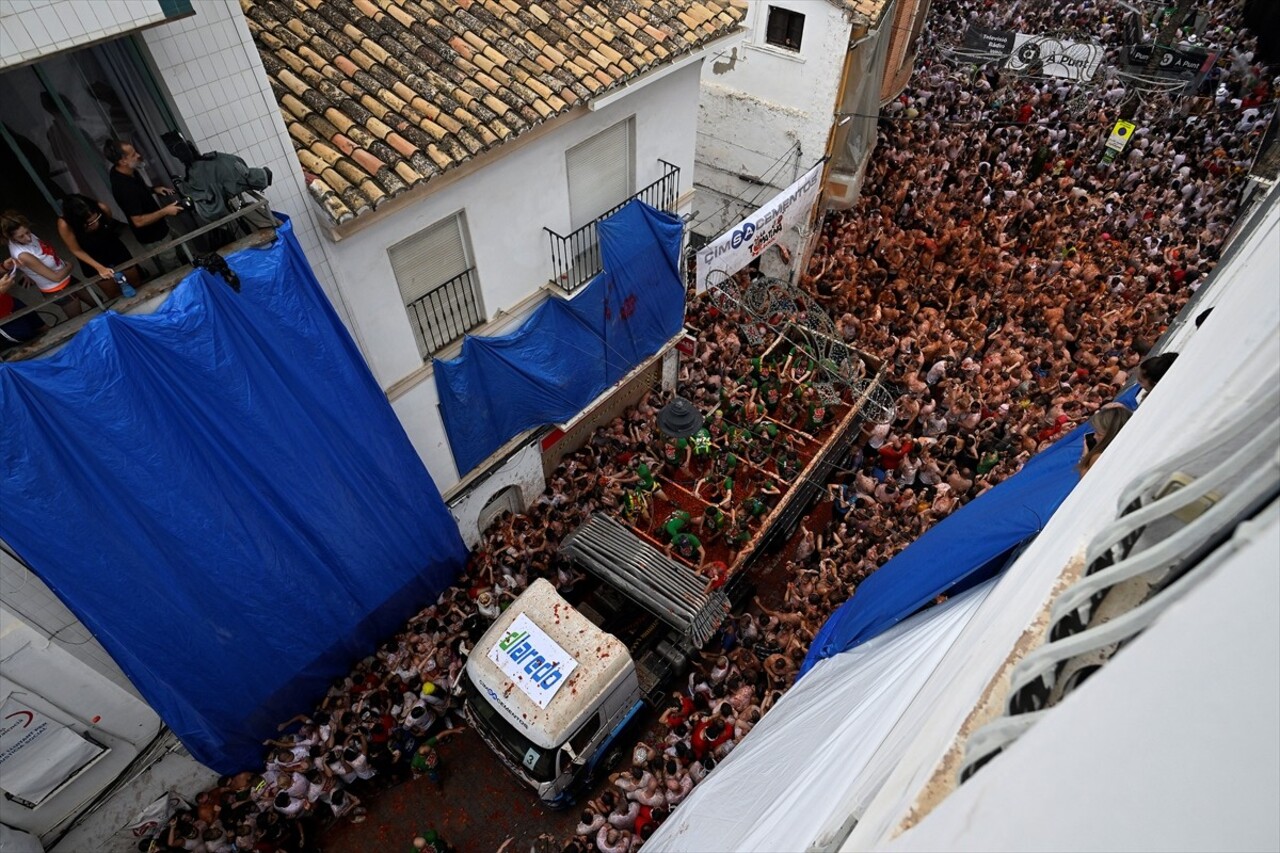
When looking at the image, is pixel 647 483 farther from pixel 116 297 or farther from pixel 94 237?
pixel 94 237

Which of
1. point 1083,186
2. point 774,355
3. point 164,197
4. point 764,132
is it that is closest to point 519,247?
point 164,197

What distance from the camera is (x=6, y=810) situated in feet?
30.4

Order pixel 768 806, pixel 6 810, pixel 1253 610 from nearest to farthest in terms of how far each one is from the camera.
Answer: pixel 1253 610 < pixel 768 806 < pixel 6 810

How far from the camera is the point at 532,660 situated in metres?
11.3

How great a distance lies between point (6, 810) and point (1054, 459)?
13.2 m

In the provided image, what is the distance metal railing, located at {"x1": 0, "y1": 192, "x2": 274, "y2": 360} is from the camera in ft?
23.3

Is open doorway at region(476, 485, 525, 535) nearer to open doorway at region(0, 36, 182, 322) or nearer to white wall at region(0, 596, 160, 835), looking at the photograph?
white wall at region(0, 596, 160, 835)

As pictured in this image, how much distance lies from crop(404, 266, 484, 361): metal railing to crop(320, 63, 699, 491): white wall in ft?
0.63

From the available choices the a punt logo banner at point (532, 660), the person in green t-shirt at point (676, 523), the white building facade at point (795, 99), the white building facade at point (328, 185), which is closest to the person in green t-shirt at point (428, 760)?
the a punt logo banner at point (532, 660)

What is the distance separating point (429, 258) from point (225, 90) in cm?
347

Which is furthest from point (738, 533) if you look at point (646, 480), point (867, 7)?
point (867, 7)

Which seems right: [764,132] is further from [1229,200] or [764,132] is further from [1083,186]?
[1229,200]

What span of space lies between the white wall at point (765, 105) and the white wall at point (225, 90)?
12.3 metres

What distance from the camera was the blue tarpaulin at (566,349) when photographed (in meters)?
12.2
